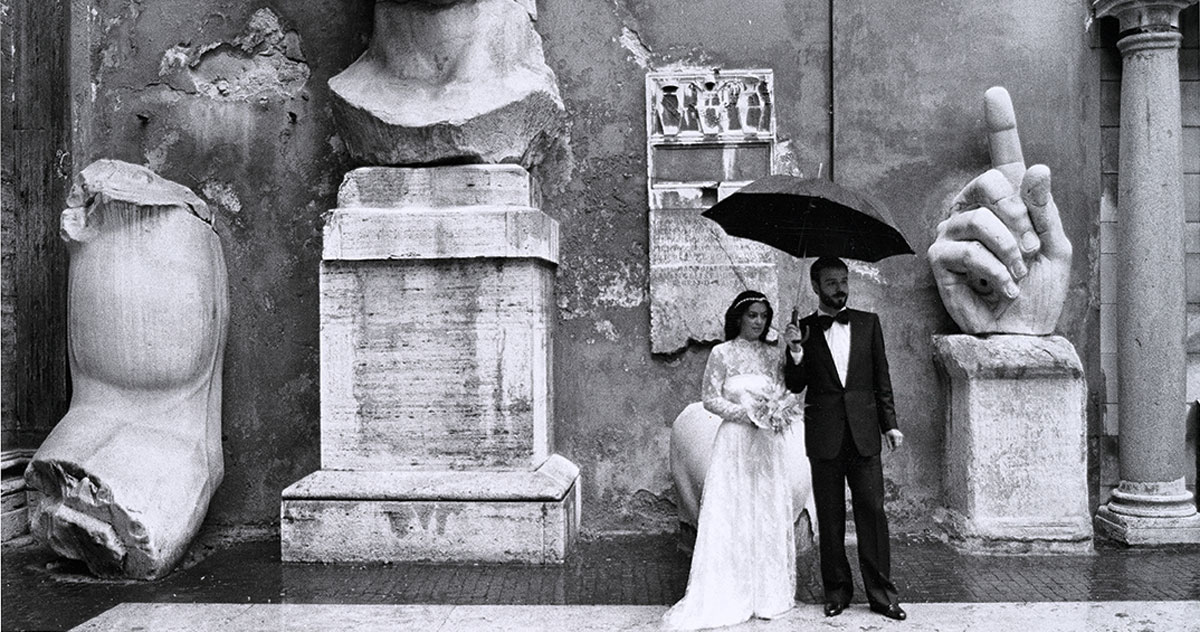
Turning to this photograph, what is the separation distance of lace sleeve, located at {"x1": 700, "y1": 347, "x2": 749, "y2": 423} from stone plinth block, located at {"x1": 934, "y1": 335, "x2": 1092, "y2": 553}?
6.08 feet

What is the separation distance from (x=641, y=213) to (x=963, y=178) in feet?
6.04

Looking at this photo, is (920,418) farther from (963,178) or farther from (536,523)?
(536,523)

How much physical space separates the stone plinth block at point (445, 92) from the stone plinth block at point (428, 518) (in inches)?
66.9

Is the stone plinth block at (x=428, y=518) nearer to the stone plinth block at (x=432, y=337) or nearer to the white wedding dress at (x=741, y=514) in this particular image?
the stone plinth block at (x=432, y=337)

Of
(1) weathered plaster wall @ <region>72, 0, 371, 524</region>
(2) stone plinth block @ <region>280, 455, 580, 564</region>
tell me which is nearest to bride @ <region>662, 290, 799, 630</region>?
(2) stone plinth block @ <region>280, 455, 580, 564</region>

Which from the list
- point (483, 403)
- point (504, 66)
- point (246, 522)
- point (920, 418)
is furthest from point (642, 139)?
point (246, 522)

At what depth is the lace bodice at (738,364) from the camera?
4777mm

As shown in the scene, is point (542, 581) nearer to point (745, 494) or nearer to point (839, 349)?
point (745, 494)

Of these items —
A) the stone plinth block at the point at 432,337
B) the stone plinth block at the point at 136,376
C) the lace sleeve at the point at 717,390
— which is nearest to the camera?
the lace sleeve at the point at 717,390

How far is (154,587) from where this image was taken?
17.5 ft

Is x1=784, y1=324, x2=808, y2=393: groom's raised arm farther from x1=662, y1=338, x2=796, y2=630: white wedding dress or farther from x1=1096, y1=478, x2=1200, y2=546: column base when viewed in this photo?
x1=1096, y1=478, x2=1200, y2=546: column base

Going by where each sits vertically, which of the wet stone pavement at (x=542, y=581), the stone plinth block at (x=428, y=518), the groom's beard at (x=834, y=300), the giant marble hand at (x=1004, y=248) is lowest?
the wet stone pavement at (x=542, y=581)

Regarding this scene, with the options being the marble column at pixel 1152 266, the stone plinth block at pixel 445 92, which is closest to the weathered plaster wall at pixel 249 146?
the stone plinth block at pixel 445 92

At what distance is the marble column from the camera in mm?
6273
